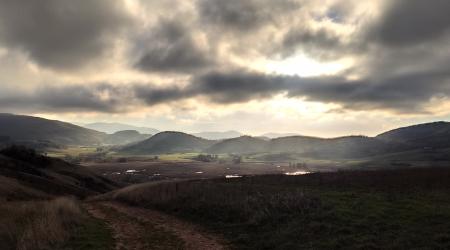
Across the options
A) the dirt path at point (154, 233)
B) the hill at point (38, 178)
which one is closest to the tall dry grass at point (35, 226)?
the dirt path at point (154, 233)

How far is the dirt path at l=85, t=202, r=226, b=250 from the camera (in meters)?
21.9

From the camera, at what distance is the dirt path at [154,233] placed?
21.9 metres

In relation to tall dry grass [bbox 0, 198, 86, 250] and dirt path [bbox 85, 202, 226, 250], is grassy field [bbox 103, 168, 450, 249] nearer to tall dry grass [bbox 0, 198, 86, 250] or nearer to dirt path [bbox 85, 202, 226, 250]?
dirt path [bbox 85, 202, 226, 250]

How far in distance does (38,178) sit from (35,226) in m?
45.7

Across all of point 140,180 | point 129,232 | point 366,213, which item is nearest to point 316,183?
point 366,213

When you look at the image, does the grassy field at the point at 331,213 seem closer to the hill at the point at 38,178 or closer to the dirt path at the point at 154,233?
the dirt path at the point at 154,233

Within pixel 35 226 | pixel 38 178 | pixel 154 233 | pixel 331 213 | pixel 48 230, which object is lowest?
pixel 154 233

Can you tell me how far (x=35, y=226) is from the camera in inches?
837

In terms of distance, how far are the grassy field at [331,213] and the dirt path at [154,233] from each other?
169 cm

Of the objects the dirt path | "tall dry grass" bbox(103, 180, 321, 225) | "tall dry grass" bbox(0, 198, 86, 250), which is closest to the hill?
"tall dry grass" bbox(103, 180, 321, 225)

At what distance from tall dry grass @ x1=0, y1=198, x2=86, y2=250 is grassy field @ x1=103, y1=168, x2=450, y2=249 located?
10250 mm

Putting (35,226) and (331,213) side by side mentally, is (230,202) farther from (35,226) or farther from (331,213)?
(35,226)

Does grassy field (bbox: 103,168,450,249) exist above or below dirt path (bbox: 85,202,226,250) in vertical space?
above

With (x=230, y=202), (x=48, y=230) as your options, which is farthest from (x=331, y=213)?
(x=48, y=230)
